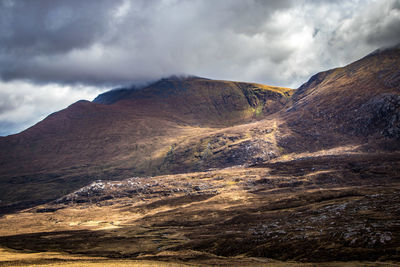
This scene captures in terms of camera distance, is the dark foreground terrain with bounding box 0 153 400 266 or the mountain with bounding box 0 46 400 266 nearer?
the dark foreground terrain with bounding box 0 153 400 266

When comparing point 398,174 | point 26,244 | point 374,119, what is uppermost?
point 374,119

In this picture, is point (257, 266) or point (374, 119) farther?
point (374, 119)

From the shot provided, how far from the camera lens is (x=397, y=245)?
48.9 m

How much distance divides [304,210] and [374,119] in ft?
438

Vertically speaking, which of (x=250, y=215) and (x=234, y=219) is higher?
(x=234, y=219)

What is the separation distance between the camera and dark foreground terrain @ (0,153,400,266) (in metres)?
56.5

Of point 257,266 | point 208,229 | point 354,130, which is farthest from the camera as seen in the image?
point 354,130

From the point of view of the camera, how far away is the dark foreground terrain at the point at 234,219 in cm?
5653

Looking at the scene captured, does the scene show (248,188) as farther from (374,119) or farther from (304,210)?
(374,119)

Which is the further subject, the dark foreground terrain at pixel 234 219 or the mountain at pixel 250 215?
the mountain at pixel 250 215

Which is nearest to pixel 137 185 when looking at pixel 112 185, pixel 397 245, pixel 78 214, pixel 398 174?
pixel 112 185

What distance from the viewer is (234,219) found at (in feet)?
308

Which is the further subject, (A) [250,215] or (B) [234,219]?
(A) [250,215]

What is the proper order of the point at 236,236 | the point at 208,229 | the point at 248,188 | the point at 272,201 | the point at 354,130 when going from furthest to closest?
1. the point at 354,130
2. the point at 248,188
3. the point at 272,201
4. the point at 208,229
5. the point at 236,236
